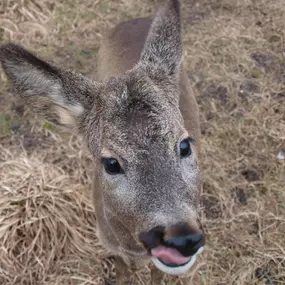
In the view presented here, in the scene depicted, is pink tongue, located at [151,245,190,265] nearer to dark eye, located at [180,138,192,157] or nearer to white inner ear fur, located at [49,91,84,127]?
dark eye, located at [180,138,192,157]

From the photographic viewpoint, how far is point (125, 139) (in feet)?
10.8

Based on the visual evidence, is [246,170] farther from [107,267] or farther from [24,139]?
[24,139]

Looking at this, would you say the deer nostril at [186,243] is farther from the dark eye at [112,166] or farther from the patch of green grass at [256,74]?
the patch of green grass at [256,74]

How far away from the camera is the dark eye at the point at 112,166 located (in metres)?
3.33

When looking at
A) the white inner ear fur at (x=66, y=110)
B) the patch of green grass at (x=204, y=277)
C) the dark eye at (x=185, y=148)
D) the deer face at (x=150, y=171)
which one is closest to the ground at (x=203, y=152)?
the patch of green grass at (x=204, y=277)

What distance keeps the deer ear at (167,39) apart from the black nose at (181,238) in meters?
1.62

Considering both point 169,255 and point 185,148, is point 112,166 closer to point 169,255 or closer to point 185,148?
point 185,148

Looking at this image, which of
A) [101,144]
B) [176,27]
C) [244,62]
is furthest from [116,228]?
[244,62]

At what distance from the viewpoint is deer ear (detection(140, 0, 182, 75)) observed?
4.10 metres

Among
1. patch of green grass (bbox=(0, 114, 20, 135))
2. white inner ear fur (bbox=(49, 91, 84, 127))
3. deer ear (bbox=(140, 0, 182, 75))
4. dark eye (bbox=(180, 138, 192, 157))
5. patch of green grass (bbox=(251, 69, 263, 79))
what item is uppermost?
deer ear (bbox=(140, 0, 182, 75))

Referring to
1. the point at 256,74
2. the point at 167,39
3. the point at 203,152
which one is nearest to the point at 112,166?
the point at 167,39

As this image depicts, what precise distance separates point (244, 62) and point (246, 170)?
214 cm

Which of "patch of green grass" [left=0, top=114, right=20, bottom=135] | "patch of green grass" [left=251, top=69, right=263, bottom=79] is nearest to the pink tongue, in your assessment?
"patch of green grass" [left=0, top=114, right=20, bottom=135]

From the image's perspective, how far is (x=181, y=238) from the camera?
2842 millimetres
